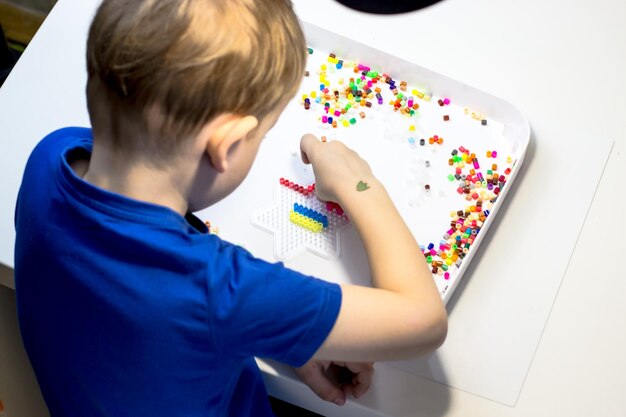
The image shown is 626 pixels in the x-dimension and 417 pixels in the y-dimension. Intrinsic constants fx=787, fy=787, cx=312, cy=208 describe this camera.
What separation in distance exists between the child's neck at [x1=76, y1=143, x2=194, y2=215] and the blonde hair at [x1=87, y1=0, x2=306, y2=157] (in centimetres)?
2

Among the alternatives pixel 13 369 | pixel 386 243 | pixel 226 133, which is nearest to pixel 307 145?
pixel 386 243

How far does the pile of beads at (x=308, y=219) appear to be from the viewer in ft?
2.70

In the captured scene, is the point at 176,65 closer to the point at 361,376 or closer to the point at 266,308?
the point at 266,308

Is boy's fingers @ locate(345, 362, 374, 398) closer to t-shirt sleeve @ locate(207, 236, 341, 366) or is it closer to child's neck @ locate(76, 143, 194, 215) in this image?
t-shirt sleeve @ locate(207, 236, 341, 366)

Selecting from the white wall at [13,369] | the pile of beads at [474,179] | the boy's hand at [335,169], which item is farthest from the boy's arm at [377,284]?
the white wall at [13,369]

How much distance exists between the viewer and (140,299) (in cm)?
60

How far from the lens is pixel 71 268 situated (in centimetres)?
62

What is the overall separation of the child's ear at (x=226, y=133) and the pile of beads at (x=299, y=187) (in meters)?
0.26

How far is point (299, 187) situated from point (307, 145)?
0.05 meters

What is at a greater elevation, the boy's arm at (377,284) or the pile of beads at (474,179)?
the pile of beads at (474,179)

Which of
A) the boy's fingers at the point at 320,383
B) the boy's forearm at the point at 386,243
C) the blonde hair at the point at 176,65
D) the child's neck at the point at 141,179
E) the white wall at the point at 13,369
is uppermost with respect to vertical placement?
the blonde hair at the point at 176,65

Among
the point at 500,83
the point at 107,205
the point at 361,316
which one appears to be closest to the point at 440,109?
the point at 500,83

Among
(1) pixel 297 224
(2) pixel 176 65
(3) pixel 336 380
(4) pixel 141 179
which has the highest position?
(2) pixel 176 65

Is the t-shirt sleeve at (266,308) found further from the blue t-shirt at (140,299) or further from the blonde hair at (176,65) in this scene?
the blonde hair at (176,65)
